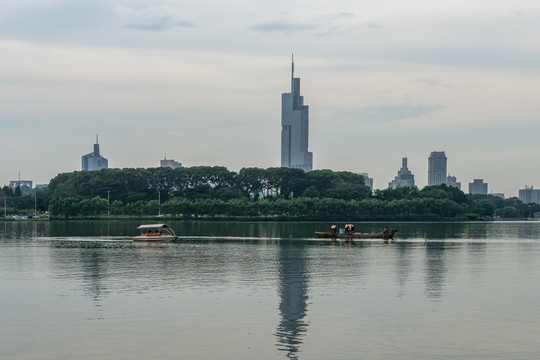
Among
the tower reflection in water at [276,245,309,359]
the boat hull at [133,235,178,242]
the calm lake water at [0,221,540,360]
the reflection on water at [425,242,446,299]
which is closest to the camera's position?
the calm lake water at [0,221,540,360]

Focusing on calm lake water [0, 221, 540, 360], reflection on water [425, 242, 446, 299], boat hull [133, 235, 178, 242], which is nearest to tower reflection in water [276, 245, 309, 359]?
calm lake water [0, 221, 540, 360]

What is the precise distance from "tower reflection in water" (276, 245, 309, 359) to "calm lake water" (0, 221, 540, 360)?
0.37ft

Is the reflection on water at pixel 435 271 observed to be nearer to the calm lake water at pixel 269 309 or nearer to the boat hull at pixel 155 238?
the calm lake water at pixel 269 309

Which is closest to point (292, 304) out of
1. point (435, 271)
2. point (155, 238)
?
point (435, 271)

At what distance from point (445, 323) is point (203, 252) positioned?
60.5m

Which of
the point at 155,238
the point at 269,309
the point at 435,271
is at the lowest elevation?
the point at 269,309

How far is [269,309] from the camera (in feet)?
153

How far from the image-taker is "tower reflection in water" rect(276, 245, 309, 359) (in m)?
36.9

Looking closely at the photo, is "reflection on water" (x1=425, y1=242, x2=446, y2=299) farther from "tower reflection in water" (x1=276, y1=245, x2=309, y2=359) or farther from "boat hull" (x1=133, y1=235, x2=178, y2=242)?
"boat hull" (x1=133, y1=235, x2=178, y2=242)

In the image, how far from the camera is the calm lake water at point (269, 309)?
3559cm

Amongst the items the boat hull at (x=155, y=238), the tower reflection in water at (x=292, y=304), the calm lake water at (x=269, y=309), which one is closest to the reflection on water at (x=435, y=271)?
the calm lake water at (x=269, y=309)

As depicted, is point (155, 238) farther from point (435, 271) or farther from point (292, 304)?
point (292, 304)

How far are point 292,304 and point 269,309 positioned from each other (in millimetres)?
2591

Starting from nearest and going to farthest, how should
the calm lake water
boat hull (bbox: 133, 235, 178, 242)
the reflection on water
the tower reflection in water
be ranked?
1. the calm lake water
2. the tower reflection in water
3. the reflection on water
4. boat hull (bbox: 133, 235, 178, 242)
